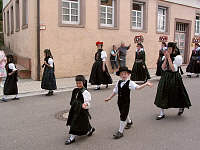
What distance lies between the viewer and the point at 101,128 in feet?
16.2

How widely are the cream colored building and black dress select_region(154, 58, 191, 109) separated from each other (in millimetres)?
7120

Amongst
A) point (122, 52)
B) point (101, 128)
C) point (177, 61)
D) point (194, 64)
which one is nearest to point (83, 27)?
point (122, 52)

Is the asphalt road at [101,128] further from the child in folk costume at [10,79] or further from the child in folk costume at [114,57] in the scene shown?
the child in folk costume at [114,57]

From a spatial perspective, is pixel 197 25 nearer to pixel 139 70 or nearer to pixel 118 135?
pixel 139 70

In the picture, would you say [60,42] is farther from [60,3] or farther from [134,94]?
[134,94]

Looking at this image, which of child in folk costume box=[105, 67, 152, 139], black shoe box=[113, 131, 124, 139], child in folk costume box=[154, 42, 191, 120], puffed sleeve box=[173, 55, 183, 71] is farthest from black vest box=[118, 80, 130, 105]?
puffed sleeve box=[173, 55, 183, 71]

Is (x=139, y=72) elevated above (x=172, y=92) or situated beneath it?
elevated above

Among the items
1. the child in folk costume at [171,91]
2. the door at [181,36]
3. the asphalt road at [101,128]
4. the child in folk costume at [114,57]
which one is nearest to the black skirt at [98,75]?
the asphalt road at [101,128]

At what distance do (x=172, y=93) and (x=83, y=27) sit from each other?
7.89 metres

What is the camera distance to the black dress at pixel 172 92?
17.8 ft

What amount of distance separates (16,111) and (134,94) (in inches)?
151

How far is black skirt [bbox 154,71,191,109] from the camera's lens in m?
5.44

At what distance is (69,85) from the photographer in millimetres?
9953

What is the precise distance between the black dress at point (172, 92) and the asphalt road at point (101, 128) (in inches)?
14.9
